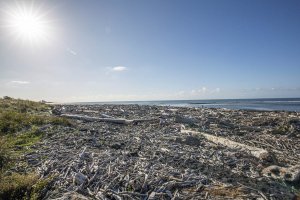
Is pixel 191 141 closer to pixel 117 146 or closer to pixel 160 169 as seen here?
pixel 117 146

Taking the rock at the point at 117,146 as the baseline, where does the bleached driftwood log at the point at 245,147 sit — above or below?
below

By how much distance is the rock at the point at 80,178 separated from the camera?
6.61m

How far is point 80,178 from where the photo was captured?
6770 mm

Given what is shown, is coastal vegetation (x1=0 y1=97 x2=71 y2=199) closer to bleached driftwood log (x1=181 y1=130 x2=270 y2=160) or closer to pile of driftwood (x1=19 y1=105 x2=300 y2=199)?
pile of driftwood (x1=19 y1=105 x2=300 y2=199)

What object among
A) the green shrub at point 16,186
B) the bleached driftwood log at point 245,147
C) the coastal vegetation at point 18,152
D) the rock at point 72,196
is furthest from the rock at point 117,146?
the bleached driftwood log at point 245,147

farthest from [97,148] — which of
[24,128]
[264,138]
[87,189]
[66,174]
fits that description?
[264,138]

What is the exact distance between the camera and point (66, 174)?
7098mm

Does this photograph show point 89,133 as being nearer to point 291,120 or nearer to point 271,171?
point 271,171

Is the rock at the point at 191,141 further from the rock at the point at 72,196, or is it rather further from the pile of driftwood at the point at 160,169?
the rock at the point at 72,196

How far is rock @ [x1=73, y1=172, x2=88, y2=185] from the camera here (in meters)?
6.61

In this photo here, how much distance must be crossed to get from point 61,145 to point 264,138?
11544 mm

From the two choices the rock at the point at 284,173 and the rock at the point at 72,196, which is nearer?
the rock at the point at 72,196

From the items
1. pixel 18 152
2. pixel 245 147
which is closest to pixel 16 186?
pixel 18 152

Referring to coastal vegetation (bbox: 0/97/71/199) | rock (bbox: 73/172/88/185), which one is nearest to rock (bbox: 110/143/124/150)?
coastal vegetation (bbox: 0/97/71/199)
